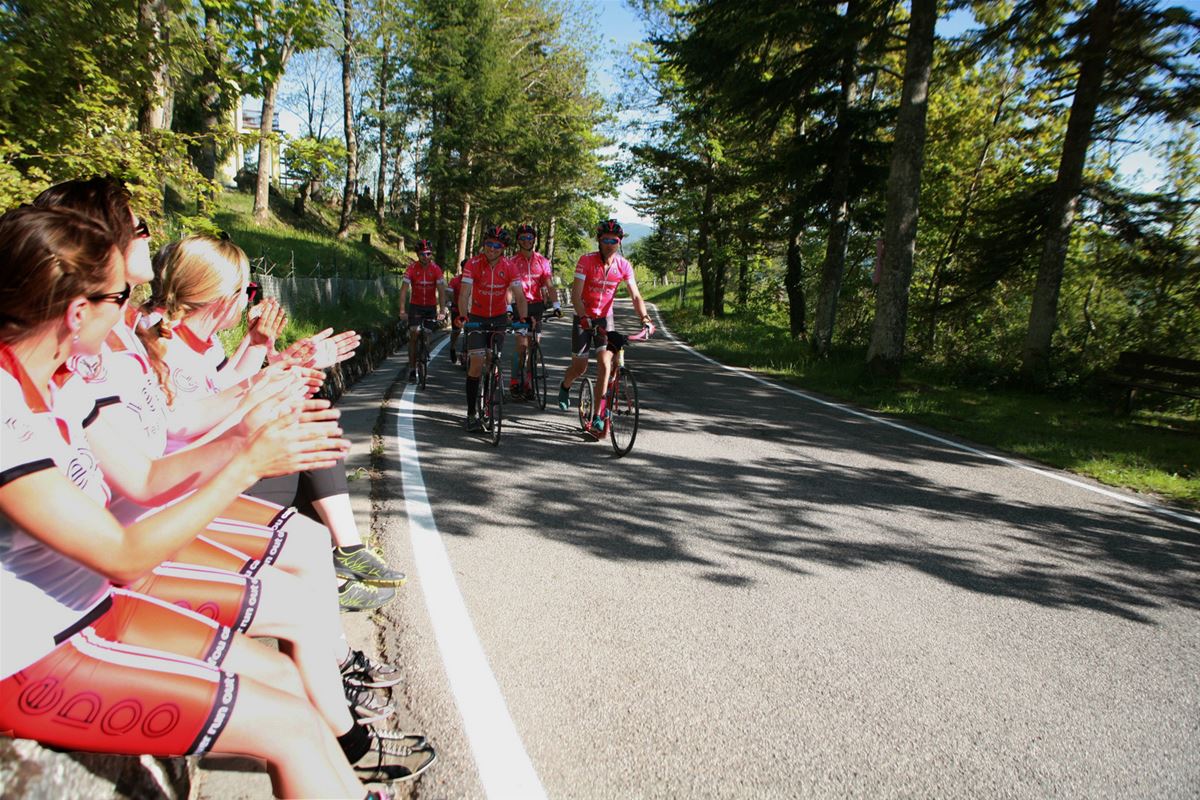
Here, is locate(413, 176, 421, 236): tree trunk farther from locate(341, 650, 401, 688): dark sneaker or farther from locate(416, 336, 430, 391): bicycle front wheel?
locate(341, 650, 401, 688): dark sneaker

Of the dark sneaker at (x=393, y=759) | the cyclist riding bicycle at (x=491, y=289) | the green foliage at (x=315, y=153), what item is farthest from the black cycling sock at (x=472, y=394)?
the dark sneaker at (x=393, y=759)

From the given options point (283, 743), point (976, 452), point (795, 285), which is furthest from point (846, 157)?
point (283, 743)

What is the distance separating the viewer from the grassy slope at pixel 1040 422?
7.43 meters

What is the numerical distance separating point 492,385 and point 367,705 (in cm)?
490

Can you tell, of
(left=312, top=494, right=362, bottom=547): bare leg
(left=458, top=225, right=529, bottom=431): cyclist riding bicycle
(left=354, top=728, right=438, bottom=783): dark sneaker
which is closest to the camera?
(left=354, top=728, right=438, bottom=783): dark sneaker

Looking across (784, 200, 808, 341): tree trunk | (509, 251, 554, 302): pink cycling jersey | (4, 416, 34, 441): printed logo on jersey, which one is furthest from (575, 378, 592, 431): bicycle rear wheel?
(784, 200, 808, 341): tree trunk

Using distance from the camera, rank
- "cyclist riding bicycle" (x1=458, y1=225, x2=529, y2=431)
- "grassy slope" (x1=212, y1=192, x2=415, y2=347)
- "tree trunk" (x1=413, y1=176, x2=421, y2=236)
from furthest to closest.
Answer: "tree trunk" (x1=413, y1=176, x2=421, y2=236) < "grassy slope" (x1=212, y1=192, x2=415, y2=347) < "cyclist riding bicycle" (x1=458, y1=225, x2=529, y2=431)

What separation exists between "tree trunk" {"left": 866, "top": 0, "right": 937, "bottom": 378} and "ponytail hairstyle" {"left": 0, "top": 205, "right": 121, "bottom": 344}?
12.6 m

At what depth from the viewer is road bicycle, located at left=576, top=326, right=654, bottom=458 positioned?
6.82m

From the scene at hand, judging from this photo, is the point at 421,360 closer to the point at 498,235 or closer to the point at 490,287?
the point at 490,287

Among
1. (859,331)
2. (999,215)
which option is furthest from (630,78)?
(999,215)

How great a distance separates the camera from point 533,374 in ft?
30.6

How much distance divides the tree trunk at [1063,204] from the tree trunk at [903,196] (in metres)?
2.46

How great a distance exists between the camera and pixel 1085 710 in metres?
2.95
